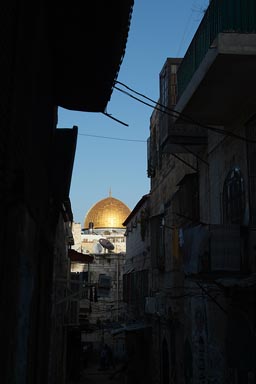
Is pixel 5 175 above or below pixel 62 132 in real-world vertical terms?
below

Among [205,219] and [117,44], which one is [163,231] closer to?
[205,219]

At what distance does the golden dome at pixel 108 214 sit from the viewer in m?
58.7

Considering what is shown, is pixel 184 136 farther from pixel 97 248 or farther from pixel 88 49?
pixel 97 248

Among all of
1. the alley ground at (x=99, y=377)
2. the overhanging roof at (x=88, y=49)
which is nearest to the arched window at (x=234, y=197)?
the overhanging roof at (x=88, y=49)

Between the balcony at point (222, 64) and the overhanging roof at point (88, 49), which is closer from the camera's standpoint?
the overhanging roof at point (88, 49)

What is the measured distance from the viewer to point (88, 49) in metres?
4.57

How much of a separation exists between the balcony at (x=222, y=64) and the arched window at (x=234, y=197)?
108 cm

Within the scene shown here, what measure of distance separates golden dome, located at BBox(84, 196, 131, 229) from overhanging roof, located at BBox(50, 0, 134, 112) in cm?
5241

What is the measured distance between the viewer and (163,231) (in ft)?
53.2

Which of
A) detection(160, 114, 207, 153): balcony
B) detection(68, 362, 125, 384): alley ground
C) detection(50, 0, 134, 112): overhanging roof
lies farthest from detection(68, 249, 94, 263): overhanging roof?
detection(50, 0, 134, 112): overhanging roof

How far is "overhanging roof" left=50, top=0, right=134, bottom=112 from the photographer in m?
3.87

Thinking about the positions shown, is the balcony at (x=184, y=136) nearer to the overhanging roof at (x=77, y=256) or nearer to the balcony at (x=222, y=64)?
the balcony at (x=222, y=64)

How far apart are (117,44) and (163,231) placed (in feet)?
40.3

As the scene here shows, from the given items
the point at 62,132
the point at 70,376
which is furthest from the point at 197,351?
the point at 70,376
